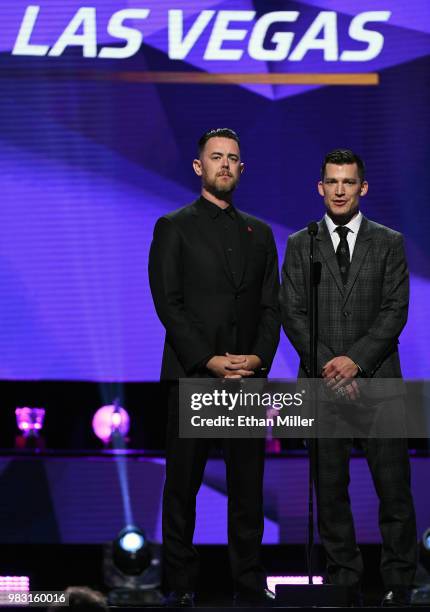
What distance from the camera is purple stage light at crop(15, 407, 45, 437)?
571 centimetres

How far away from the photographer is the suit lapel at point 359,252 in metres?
4.35

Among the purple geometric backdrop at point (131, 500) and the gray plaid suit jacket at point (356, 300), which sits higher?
the gray plaid suit jacket at point (356, 300)

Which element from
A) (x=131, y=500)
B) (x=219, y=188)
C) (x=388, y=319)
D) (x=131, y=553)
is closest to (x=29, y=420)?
(x=131, y=500)

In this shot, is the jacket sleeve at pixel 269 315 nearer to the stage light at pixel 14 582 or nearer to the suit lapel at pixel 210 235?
the suit lapel at pixel 210 235

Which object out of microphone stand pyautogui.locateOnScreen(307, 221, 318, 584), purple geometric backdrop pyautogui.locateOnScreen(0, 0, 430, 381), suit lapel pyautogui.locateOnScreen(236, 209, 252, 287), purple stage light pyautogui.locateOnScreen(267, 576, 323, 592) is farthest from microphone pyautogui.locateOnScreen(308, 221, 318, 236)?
purple geometric backdrop pyautogui.locateOnScreen(0, 0, 430, 381)

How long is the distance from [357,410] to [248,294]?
1.98 ft

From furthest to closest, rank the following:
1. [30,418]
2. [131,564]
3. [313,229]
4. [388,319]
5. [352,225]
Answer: [30,418] → [131,564] → [352,225] → [388,319] → [313,229]

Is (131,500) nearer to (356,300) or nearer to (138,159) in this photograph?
(138,159)

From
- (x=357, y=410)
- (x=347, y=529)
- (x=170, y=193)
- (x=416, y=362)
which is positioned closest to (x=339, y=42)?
(x=170, y=193)

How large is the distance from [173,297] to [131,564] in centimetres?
134

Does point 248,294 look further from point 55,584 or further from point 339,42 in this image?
point 339,42

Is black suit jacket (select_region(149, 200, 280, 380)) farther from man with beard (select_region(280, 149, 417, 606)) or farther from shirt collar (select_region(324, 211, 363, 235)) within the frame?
shirt collar (select_region(324, 211, 363, 235))

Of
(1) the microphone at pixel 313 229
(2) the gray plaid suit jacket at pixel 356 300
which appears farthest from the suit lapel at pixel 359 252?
(1) the microphone at pixel 313 229

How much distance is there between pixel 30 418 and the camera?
5.71 m
